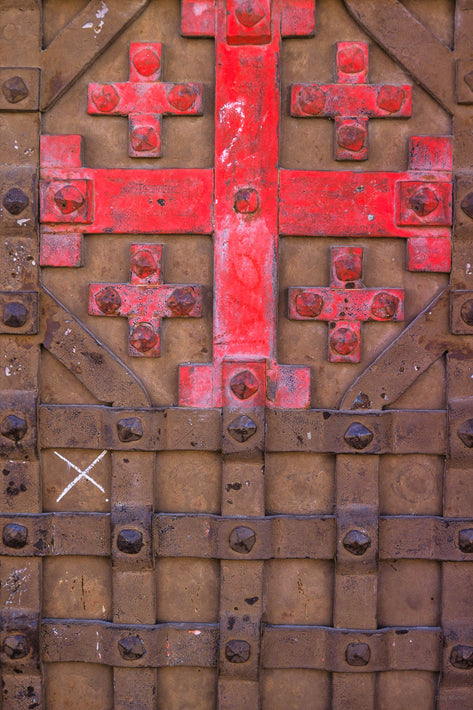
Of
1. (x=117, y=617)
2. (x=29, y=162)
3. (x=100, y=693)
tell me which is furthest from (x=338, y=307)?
(x=100, y=693)

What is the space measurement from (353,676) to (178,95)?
6.54ft

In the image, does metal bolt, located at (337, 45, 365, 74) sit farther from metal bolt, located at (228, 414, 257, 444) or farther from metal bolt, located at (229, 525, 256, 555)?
metal bolt, located at (229, 525, 256, 555)

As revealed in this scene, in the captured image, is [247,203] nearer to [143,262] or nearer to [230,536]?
[143,262]

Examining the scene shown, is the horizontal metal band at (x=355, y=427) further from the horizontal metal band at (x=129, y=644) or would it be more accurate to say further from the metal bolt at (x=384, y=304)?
the horizontal metal band at (x=129, y=644)

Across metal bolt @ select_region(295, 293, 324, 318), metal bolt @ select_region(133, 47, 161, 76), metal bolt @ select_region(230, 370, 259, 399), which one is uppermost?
metal bolt @ select_region(133, 47, 161, 76)

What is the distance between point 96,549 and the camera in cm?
206

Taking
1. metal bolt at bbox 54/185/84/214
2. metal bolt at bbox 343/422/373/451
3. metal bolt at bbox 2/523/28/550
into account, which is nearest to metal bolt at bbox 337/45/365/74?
metal bolt at bbox 54/185/84/214

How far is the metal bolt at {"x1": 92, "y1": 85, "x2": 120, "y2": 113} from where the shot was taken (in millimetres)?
1987

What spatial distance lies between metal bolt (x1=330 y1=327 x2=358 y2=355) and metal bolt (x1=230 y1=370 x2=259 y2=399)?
286 mm

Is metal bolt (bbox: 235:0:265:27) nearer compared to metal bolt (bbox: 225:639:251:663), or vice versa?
metal bolt (bbox: 235:0:265:27)

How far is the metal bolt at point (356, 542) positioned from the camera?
2008mm

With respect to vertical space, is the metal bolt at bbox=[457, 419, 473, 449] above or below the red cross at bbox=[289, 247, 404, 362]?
below

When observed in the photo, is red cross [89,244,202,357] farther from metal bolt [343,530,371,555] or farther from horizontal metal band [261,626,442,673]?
horizontal metal band [261,626,442,673]

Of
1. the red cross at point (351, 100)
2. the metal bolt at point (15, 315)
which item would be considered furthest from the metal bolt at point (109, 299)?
the red cross at point (351, 100)
